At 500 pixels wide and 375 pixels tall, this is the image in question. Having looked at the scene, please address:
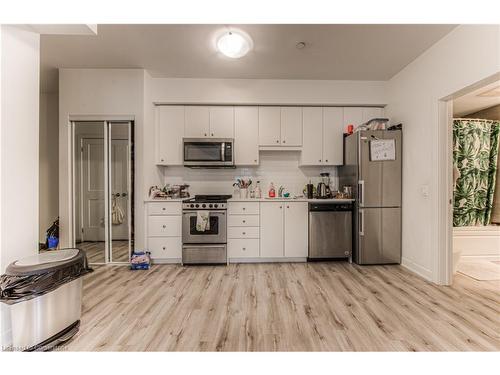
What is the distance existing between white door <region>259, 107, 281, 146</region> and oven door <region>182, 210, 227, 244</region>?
50.3 inches

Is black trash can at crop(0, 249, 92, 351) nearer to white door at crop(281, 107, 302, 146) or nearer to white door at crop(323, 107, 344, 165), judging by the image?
white door at crop(281, 107, 302, 146)

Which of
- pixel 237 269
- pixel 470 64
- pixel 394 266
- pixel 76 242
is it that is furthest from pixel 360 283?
pixel 76 242

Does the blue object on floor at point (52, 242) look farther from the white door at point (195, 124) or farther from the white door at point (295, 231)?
the white door at point (295, 231)

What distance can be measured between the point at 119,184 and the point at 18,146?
1770mm

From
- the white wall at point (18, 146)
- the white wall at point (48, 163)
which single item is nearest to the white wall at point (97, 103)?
the white wall at point (48, 163)

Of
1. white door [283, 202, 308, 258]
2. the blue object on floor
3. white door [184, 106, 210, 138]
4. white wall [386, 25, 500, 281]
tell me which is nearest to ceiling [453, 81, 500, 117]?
white wall [386, 25, 500, 281]

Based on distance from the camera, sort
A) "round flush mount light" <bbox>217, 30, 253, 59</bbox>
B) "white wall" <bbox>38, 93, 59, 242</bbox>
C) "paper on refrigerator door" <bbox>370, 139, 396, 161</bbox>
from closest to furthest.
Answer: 1. "round flush mount light" <bbox>217, 30, 253, 59</bbox>
2. "paper on refrigerator door" <bbox>370, 139, 396, 161</bbox>
3. "white wall" <bbox>38, 93, 59, 242</bbox>

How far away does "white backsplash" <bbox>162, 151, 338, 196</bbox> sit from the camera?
4023 mm

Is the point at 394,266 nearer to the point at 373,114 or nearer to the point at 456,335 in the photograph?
the point at 456,335

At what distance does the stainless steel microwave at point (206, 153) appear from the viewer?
11.9 ft

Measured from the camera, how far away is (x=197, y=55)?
2996mm

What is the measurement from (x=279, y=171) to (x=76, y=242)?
3.14 meters

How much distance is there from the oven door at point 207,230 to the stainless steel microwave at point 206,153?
2.36ft

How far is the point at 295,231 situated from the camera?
Answer: 3.52 meters
